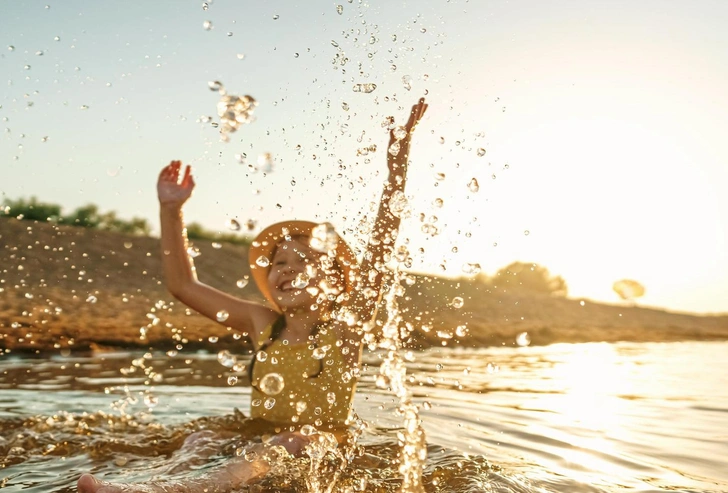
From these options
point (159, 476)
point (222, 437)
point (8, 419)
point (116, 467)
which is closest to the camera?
point (159, 476)

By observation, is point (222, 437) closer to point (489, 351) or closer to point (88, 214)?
point (489, 351)

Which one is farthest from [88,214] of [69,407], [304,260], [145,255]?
[304,260]

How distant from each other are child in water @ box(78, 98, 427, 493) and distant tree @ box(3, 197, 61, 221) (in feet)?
45.1

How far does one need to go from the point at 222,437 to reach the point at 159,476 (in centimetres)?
66

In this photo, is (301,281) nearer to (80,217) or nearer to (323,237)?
(323,237)

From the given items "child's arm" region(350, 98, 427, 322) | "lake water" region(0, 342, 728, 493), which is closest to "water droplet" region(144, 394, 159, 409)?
"lake water" region(0, 342, 728, 493)

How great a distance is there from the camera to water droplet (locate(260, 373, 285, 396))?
4.09m

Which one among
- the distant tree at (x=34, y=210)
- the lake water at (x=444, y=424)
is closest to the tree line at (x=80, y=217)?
the distant tree at (x=34, y=210)

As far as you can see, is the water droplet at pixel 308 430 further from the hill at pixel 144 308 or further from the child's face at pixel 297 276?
the hill at pixel 144 308

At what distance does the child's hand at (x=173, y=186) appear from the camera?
4285 millimetres

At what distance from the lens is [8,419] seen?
4.68 metres

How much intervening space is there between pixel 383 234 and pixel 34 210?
616 inches

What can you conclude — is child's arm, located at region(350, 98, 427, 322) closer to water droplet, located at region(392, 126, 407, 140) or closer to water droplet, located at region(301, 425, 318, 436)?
water droplet, located at region(392, 126, 407, 140)

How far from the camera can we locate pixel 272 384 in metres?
4.11
